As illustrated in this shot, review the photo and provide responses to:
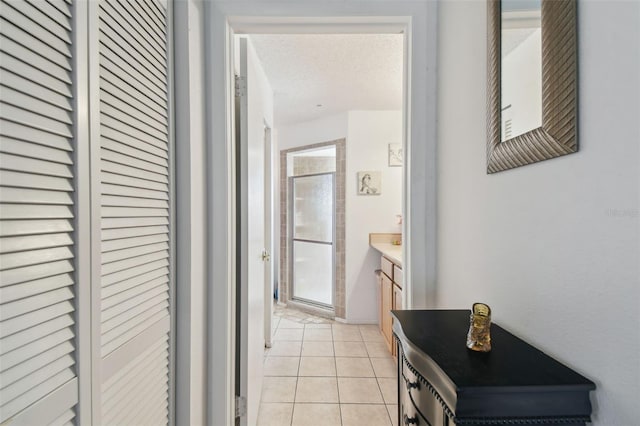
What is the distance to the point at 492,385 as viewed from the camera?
23.8 inches

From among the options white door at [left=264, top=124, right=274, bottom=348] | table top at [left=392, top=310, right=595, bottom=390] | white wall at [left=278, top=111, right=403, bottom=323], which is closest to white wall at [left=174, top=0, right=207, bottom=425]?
table top at [left=392, top=310, right=595, bottom=390]

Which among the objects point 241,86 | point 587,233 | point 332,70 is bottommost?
point 587,233

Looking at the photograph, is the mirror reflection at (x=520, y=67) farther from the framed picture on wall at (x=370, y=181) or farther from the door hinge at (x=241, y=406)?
the framed picture on wall at (x=370, y=181)

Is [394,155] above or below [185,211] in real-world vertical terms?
above

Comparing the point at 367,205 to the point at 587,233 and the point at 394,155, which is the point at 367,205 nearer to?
the point at 394,155

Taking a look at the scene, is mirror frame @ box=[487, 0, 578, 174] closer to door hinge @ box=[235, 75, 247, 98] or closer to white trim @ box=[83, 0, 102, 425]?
white trim @ box=[83, 0, 102, 425]

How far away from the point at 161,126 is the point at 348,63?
1.68 m

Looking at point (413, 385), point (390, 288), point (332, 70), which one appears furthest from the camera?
point (390, 288)

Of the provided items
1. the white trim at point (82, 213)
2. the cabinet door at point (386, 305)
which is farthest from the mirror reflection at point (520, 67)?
the cabinet door at point (386, 305)

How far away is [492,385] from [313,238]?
3526mm

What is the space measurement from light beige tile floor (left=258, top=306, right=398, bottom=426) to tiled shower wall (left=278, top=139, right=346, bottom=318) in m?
0.49

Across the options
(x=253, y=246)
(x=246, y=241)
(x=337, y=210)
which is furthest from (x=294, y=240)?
(x=246, y=241)

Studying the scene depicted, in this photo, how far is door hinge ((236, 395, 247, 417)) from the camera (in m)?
1.53

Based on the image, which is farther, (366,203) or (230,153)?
(366,203)
